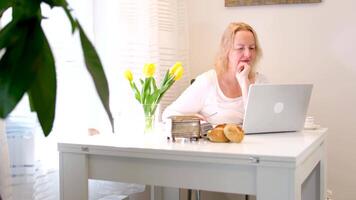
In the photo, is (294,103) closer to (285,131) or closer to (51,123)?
(285,131)

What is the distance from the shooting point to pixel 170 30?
91.7 inches

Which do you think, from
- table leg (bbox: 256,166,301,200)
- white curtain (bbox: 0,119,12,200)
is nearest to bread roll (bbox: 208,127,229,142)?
table leg (bbox: 256,166,301,200)

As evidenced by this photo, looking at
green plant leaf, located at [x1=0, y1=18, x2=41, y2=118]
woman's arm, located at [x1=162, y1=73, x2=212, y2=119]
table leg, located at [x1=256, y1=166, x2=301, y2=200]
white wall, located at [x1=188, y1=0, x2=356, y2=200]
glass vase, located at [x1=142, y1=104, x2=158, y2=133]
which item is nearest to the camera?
green plant leaf, located at [x1=0, y1=18, x2=41, y2=118]

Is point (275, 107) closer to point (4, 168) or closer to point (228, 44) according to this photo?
point (228, 44)

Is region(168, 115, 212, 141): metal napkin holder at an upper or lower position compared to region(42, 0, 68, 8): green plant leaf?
lower

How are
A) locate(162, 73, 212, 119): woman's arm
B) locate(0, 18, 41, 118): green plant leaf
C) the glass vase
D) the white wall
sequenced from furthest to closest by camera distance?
1. the white wall
2. locate(162, 73, 212, 119): woman's arm
3. the glass vase
4. locate(0, 18, 41, 118): green plant leaf

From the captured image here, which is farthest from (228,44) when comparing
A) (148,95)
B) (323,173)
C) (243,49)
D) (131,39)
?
(323,173)

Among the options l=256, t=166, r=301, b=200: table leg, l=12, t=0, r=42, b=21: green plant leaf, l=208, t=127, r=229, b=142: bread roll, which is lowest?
l=256, t=166, r=301, b=200: table leg

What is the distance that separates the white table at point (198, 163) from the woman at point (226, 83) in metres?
0.44

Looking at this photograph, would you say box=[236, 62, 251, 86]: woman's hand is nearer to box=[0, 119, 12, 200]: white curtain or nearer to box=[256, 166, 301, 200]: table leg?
box=[256, 166, 301, 200]: table leg

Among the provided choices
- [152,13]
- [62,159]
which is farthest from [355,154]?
[62,159]

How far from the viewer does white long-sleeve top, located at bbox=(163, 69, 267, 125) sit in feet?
6.12

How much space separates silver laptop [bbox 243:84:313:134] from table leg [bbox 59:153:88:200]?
57 centimetres

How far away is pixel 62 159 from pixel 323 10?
1.68 m
